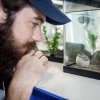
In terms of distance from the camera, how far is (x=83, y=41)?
0.86 metres

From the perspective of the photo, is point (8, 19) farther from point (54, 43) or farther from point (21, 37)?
point (54, 43)

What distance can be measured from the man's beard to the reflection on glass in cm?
31

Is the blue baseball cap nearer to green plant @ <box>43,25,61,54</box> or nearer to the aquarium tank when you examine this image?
the aquarium tank

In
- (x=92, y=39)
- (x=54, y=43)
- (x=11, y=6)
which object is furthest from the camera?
(x=54, y=43)

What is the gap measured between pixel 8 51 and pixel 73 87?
0.37 metres

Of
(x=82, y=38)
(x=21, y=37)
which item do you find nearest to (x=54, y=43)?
(x=82, y=38)

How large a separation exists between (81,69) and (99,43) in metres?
0.19

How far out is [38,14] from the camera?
0.65 metres

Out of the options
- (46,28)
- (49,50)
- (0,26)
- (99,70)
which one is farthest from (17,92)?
(46,28)

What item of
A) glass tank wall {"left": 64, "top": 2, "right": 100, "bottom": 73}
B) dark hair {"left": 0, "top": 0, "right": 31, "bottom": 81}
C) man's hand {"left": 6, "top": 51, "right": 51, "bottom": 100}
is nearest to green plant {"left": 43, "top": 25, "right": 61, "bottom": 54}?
glass tank wall {"left": 64, "top": 2, "right": 100, "bottom": 73}

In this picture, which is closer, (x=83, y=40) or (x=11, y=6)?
A: (x=11, y=6)

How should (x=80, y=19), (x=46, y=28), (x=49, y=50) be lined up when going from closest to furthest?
(x=80, y=19), (x=49, y=50), (x=46, y=28)

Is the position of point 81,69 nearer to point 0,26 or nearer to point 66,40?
point 66,40

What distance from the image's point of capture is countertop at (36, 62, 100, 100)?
0.56 m
